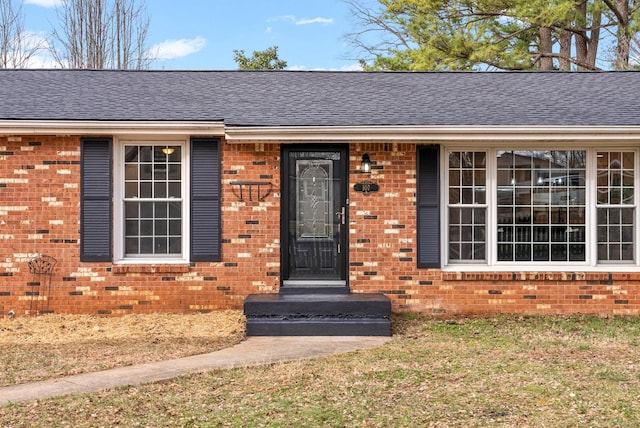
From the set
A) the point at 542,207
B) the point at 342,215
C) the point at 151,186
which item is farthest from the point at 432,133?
the point at 151,186

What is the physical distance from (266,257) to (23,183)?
3.43 metres

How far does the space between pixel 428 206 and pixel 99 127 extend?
451 cm

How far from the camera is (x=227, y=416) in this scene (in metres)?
4.90

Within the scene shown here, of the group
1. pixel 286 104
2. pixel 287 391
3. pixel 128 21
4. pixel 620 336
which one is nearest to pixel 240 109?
pixel 286 104

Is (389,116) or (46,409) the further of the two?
(389,116)

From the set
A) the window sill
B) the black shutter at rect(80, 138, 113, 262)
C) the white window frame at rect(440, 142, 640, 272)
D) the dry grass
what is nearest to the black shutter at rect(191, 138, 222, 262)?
the window sill

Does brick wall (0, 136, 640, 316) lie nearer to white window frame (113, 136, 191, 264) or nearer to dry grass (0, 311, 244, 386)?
white window frame (113, 136, 191, 264)

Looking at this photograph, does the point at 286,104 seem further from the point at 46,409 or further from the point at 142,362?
the point at 46,409

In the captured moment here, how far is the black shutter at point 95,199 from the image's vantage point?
9031 mm

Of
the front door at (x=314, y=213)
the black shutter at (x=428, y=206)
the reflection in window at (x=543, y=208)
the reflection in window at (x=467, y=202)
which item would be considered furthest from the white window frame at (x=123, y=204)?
the reflection in window at (x=543, y=208)

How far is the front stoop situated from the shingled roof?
2357 millimetres

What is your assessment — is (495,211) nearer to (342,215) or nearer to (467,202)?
(467,202)

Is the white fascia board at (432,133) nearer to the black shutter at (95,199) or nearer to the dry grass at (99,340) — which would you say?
the black shutter at (95,199)

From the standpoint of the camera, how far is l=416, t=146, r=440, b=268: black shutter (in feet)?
29.9
